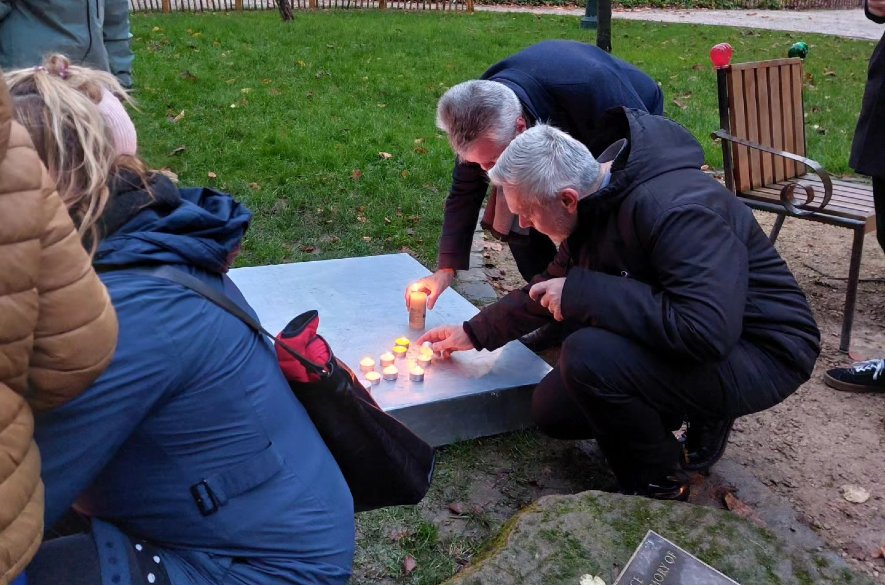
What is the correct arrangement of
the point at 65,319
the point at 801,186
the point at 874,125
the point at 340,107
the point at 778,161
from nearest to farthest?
the point at 65,319 → the point at 874,125 → the point at 801,186 → the point at 778,161 → the point at 340,107

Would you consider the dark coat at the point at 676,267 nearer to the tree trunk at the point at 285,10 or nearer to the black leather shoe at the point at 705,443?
the black leather shoe at the point at 705,443

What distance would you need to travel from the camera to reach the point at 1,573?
1.13 metres

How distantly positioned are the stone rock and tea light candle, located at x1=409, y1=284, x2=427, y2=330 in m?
1.20

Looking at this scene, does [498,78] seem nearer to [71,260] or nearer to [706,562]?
[706,562]

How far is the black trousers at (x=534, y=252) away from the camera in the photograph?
12.6 ft

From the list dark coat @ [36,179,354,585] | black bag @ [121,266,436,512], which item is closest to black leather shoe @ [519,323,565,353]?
black bag @ [121,266,436,512]

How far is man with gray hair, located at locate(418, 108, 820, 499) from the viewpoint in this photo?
2350mm

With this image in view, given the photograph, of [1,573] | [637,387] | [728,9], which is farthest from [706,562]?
[728,9]

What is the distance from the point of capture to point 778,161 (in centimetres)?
470

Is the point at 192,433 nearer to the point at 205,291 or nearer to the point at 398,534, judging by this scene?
the point at 205,291

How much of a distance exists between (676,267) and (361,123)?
491 centimetres

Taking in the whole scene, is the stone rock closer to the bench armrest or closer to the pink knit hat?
the pink knit hat

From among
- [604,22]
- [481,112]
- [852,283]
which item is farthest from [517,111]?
[604,22]

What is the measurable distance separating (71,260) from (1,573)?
0.45 metres
